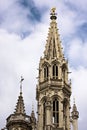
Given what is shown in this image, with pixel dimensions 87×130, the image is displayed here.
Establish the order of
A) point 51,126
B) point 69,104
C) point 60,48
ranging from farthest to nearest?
1. point 60,48
2. point 69,104
3. point 51,126

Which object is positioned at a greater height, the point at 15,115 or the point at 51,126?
the point at 51,126

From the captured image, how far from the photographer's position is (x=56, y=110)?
7256 centimetres

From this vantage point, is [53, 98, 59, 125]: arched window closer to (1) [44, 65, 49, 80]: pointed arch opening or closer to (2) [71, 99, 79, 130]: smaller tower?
(2) [71, 99, 79, 130]: smaller tower

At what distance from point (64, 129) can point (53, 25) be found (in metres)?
18.7

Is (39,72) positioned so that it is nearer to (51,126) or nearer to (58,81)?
(58,81)

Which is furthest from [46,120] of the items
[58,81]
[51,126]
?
[58,81]

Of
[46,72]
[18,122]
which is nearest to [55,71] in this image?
[46,72]

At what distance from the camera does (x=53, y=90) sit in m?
74.2

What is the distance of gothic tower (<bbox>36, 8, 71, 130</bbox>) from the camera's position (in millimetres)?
71750

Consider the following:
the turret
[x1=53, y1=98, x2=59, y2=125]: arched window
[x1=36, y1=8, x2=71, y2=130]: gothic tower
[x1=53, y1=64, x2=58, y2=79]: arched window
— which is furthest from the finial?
the turret

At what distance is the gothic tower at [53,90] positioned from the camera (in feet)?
235

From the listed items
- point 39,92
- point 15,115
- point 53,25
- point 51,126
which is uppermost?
point 53,25

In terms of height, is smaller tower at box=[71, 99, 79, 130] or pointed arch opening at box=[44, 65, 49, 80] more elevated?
pointed arch opening at box=[44, 65, 49, 80]

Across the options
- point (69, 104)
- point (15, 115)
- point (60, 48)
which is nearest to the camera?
point (15, 115)
